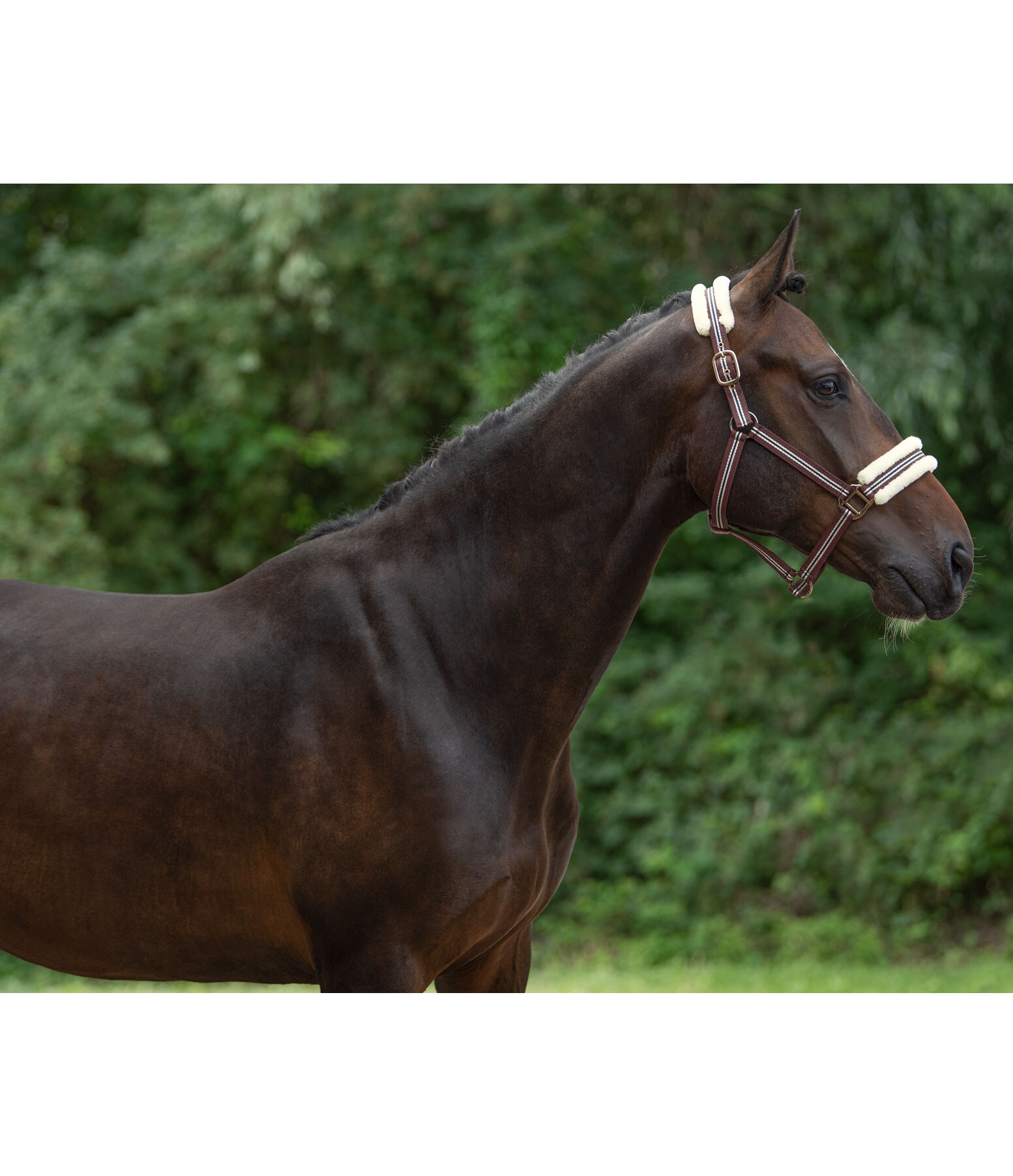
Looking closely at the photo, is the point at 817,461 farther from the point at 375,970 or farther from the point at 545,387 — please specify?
the point at 375,970

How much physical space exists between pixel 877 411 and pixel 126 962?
Answer: 2.09m

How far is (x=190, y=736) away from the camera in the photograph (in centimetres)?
237

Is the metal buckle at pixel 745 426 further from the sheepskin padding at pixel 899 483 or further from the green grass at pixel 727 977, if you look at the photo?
the green grass at pixel 727 977

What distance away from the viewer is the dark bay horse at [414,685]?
2.24m

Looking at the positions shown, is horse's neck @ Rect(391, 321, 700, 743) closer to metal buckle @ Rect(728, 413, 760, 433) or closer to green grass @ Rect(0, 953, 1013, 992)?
metal buckle @ Rect(728, 413, 760, 433)

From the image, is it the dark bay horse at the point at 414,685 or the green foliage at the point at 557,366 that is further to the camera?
the green foliage at the point at 557,366

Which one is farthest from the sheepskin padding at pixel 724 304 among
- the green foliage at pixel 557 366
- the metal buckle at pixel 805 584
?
the green foliage at pixel 557 366

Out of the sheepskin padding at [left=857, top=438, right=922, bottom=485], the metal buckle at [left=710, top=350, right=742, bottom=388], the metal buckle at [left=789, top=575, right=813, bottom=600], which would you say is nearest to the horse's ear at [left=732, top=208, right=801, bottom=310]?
the metal buckle at [left=710, top=350, right=742, bottom=388]

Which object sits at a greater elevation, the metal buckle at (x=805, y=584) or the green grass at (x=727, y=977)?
the metal buckle at (x=805, y=584)

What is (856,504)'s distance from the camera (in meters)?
2.22

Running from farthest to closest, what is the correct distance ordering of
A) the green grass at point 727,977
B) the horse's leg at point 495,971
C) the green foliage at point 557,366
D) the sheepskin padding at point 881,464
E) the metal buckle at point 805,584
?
the green foliage at point 557,366, the green grass at point 727,977, the horse's leg at point 495,971, the metal buckle at point 805,584, the sheepskin padding at point 881,464

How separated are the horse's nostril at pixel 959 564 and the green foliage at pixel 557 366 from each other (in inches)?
202

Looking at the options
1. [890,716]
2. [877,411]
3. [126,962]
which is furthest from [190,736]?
[890,716]
